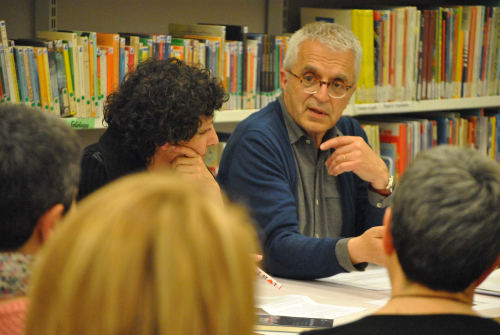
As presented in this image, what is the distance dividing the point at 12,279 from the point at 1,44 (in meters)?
1.29

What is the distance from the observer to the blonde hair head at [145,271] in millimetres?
527

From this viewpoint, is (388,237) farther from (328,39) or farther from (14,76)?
(14,76)

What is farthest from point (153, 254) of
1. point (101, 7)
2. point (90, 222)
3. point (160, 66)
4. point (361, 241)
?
point (101, 7)

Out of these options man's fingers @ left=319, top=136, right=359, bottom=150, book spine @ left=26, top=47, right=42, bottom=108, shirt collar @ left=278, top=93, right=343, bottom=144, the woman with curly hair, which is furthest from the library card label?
man's fingers @ left=319, top=136, right=359, bottom=150

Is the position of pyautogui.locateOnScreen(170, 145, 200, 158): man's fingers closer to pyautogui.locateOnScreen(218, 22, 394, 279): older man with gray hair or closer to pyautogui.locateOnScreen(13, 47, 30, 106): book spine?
pyautogui.locateOnScreen(218, 22, 394, 279): older man with gray hair

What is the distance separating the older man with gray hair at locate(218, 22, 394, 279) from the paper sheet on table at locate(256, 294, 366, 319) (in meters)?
0.26

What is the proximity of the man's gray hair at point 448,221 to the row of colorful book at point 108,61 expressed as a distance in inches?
48.7

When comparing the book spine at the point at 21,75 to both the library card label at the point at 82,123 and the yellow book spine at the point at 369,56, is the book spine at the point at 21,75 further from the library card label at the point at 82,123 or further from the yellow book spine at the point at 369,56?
the yellow book spine at the point at 369,56

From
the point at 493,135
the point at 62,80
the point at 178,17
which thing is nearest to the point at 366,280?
the point at 62,80

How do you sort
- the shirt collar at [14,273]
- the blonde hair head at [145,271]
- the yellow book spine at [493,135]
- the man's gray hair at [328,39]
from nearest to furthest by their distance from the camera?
1. the blonde hair head at [145,271]
2. the shirt collar at [14,273]
3. the man's gray hair at [328,39]
4. the yellow book spine at [493,135]

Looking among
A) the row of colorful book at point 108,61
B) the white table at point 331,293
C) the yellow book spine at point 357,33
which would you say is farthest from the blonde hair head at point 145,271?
the yellow book spine at point 357,33

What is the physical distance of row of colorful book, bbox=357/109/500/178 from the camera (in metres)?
2.91

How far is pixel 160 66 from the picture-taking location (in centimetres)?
180

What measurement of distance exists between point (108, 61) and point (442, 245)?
5.22ft
